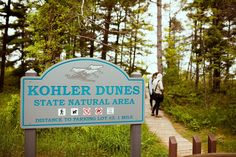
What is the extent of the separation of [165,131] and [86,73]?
7019 mm

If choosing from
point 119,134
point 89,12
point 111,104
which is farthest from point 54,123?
point 89,12

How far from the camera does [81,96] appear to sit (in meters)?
4.30

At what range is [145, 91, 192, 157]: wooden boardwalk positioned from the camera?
27.3ft

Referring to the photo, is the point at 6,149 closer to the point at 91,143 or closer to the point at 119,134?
the point at 91,143

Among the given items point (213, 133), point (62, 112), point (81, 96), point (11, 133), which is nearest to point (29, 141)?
point (62, 112)

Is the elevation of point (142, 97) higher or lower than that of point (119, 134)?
higher

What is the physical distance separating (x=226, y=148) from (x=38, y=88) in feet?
21.5

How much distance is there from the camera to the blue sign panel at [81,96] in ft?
13.6

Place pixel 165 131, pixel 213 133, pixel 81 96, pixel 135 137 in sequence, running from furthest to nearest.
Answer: pixel 213 133 → pixel 165 131 → pixel 135 137 → pixel 81 96

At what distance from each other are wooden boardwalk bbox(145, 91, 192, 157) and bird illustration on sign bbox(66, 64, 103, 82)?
433 centimetres

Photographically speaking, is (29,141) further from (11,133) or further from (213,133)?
(213,133)

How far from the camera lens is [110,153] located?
283 inches

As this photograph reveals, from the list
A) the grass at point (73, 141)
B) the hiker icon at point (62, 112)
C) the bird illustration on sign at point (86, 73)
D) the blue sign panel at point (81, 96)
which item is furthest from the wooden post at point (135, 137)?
the grass at point (73, 141)

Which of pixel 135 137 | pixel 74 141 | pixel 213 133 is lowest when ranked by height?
pixel 213 133
